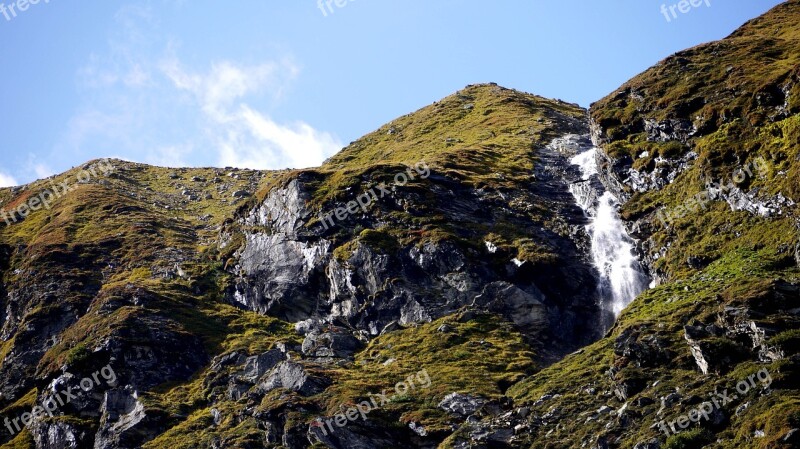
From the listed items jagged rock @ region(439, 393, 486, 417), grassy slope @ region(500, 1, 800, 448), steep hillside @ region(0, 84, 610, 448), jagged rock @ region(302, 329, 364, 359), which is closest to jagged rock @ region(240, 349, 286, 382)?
steep hillside @ region(0, 84, 610, 448)

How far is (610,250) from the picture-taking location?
8375 centimetres

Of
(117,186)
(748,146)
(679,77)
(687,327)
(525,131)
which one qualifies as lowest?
(687,327)

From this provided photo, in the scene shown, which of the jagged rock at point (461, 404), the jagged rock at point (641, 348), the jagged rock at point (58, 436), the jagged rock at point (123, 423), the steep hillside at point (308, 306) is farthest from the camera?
the jagged rock at point (58, 436)

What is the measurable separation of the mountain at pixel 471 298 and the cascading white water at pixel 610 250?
0.81 ft

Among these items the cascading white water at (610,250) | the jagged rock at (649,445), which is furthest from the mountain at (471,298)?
the cascading white water at (610,250)

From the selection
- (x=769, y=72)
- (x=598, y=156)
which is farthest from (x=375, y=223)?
(x=769, y=72)

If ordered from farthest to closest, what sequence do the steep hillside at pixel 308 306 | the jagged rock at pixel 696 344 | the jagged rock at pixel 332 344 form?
the jagged rock at pixel 332 344, the steep hillside at pixel 308 306, the jagged rock at pixel 696 344

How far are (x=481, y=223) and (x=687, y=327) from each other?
38.4 metres

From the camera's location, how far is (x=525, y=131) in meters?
129

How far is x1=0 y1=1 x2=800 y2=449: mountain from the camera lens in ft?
180

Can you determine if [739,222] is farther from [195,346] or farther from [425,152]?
[425,152]

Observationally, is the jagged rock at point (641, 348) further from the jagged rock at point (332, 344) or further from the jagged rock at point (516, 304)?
the jagged rock at point (332, 344)

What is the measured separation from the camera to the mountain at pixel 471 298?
180 feet

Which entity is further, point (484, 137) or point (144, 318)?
point (484, 137)
